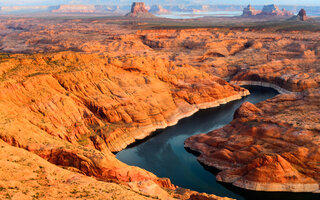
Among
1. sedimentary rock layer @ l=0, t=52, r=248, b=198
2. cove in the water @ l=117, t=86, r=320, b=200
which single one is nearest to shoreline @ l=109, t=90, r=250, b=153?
sedimentary rock layer @ l=0, t=52, r=248, b=198

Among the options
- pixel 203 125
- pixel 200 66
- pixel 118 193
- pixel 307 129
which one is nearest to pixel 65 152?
pixel 118 193

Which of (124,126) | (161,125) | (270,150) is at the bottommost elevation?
(161,125)

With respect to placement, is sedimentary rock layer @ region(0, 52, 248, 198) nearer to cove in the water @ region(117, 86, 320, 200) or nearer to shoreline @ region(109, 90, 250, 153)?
shoreline @ region(109, 90, 250, 153)

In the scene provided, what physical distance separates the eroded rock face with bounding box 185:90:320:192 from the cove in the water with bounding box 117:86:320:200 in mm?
1351

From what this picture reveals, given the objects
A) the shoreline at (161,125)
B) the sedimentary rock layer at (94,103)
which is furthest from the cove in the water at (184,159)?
the sedimentary rock layer at (94,103)

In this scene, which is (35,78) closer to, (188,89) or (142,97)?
(142,97)

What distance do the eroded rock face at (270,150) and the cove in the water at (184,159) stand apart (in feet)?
4.43

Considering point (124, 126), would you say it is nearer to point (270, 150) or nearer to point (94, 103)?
point (94, 103)

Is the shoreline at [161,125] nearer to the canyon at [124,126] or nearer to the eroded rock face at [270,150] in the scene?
the canyon at [124,126]

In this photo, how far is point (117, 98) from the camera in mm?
83562

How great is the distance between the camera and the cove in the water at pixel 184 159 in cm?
5469

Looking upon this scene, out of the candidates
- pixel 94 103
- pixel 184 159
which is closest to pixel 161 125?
pixel 94 103

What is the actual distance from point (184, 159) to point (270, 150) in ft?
60.6

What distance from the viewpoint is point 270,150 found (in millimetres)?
57844
